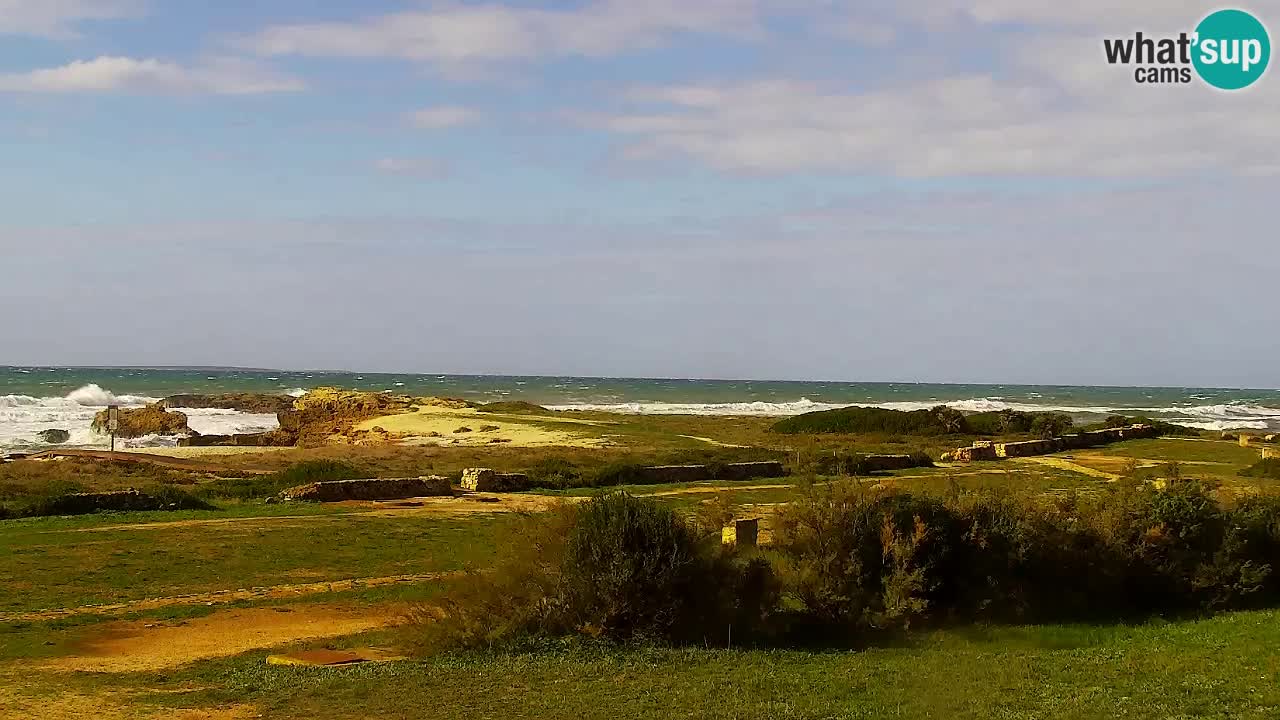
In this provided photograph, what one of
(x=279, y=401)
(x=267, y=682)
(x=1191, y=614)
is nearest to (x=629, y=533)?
(x=267, y=682)

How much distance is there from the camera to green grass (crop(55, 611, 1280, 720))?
1141 centimetres

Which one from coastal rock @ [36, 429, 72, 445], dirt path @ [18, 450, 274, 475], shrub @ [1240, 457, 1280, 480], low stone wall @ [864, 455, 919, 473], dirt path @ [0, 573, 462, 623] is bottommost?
coastal rock @ [36, 429, 72, 445]

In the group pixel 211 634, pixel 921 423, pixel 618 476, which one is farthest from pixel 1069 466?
pixel 211 634

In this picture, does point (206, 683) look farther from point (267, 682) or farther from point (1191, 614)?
point (1191, 614)

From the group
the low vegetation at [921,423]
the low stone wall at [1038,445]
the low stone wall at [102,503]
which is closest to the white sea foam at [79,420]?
the low stone wall at [102,503]

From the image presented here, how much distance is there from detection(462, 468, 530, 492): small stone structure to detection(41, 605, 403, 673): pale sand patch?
52.8 feet

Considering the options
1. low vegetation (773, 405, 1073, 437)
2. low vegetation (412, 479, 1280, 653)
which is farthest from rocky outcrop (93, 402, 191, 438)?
low vegetation (412, 479, 1280, 653)

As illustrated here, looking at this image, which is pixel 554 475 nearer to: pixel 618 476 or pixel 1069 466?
pixel 618 476

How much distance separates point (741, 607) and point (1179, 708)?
576 centimetres

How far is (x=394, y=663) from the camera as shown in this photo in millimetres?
13648

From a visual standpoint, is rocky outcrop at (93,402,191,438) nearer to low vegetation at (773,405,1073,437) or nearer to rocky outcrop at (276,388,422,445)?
rocky outcrop at (276,388,422,445)

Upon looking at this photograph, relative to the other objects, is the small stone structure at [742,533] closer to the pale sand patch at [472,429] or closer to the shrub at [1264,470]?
the shrub at [1264,470]

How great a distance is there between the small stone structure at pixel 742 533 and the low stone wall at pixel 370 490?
1491 cm

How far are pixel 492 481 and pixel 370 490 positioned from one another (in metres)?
4.00
